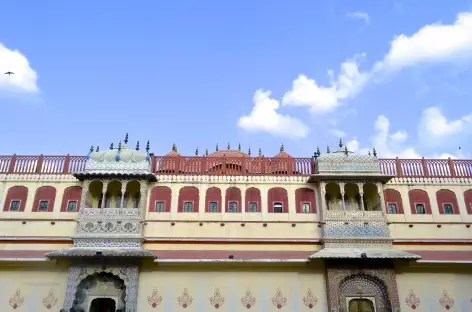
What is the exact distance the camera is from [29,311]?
19.8 meters

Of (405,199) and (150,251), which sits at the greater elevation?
(405,199)

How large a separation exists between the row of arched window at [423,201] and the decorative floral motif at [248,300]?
8000 mm

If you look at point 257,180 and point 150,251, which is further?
point 257,180

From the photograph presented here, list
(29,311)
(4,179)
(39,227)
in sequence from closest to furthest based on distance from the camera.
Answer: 1. (29,311)
2. (39,227)
3. (4,179)

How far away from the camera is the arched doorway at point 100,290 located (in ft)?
65.4

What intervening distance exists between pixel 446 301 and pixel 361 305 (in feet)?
12.5

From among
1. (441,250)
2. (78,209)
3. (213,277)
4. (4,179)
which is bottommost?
(213,277)

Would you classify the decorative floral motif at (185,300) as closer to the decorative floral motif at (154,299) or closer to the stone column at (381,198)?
the decorative floral motif at (154,299)

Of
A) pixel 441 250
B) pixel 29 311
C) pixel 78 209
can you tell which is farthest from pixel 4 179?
pixel 441 250

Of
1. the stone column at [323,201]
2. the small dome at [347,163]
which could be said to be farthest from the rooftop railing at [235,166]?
the stone column at [323,201]

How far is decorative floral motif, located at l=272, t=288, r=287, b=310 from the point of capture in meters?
19.9

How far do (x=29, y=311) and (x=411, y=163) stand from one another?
19810 mm

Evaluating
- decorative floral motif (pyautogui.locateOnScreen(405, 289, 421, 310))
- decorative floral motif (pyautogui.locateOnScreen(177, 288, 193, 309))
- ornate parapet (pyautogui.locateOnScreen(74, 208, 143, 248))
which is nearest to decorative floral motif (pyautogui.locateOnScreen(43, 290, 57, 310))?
ornate parapet (pyautogui.locateOnScreen(74, 208, 143, 248))

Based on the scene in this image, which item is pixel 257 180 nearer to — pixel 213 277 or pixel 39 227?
pixel 213 277
